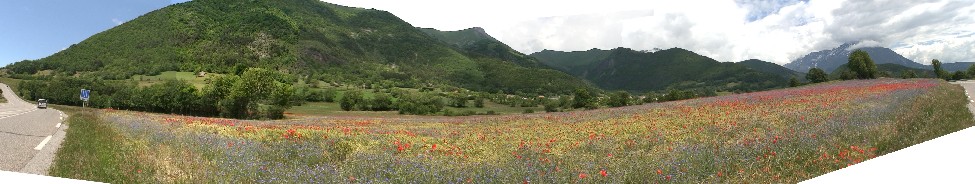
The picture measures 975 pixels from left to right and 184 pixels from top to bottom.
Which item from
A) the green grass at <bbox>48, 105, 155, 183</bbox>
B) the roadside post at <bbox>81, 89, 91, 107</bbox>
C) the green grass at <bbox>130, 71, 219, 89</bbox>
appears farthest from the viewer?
the green grass at <bbox>130, 71, 219, 89</bbox>

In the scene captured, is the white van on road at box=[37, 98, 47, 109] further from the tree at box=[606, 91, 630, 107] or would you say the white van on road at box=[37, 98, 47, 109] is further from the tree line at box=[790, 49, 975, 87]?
the tree at box=[606, 91, 630, 107]

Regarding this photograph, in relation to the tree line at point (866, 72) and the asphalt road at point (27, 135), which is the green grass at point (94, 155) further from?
the tree line at point (866, 72)

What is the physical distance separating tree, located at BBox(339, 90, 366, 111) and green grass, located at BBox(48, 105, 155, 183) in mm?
63236

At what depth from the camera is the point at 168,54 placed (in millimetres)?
9938

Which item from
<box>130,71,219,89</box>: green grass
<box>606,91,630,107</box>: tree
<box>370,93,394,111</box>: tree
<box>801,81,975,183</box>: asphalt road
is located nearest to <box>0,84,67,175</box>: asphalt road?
<box>130,71,219,89</box>: green grass

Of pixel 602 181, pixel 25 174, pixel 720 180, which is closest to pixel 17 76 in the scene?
pixel 25 174

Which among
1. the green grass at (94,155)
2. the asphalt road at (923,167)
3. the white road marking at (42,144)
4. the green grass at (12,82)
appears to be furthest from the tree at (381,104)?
the asphalt road at (923,167)

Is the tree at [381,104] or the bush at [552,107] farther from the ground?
the tree at [381,104]

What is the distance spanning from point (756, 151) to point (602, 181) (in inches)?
126

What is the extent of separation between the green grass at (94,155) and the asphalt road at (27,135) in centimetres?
10

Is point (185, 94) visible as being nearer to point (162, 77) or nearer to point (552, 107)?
point (162, 77)

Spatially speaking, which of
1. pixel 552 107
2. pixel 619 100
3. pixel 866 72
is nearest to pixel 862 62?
pixel 866 72

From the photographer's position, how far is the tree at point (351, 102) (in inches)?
2704

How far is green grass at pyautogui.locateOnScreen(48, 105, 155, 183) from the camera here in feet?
15.3
